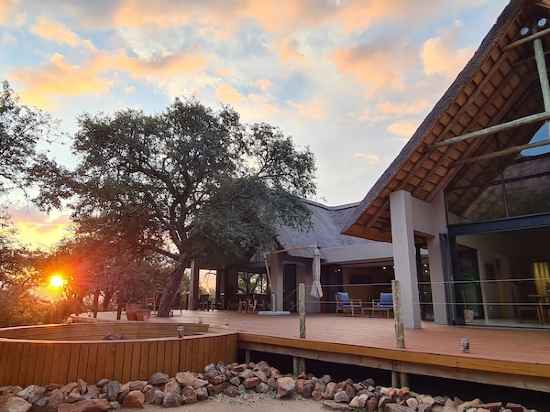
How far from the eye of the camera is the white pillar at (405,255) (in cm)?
763

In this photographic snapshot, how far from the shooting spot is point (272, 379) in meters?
5.46

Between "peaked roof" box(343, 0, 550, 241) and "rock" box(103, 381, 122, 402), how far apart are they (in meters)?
5.94

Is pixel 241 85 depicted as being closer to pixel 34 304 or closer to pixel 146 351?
pixel 146 351

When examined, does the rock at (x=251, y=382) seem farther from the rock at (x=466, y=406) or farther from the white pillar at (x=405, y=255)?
the white pillar at (x=405, y=255)

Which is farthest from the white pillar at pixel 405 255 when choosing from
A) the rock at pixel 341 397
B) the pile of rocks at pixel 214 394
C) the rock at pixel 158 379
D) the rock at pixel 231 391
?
the rock at pixel 158 379

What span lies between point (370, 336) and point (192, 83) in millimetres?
10548

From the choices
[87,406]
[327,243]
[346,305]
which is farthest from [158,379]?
[327,243]

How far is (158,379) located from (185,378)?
362 mm

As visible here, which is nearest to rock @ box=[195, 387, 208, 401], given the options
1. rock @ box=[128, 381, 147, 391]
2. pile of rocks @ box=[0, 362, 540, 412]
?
pile of rocks @ box=[0, 362, 540, 412]

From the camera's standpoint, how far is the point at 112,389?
15.1ft

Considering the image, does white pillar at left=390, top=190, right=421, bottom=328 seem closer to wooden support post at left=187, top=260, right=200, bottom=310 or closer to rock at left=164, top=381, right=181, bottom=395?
rock at left=164, top=381, right=181, bottom=395

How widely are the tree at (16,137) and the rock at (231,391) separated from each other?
37.1 ft

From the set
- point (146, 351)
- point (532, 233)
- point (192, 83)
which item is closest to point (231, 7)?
point (192, 83)

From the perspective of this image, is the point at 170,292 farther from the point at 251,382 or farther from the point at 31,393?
the point at 31,393
